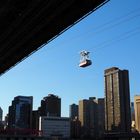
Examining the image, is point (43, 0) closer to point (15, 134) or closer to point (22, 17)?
point (22, 17)

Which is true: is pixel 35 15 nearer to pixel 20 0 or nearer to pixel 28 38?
pixel 20 0

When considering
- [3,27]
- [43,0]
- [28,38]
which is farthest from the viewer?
[28,38]

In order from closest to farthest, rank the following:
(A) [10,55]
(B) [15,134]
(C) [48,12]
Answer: (C) [48,12], (A) [10,55], (B) [15,134]

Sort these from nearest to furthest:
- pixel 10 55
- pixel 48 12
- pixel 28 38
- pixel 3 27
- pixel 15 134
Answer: pixel 48 12 → pixel 3 27 → pixel 28 38 → pixel 10 55 → pixel 15 134

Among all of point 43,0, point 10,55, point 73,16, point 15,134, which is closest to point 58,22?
point 73,16

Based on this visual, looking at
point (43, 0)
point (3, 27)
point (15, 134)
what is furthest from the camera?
point (15, 134)

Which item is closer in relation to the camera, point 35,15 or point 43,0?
point 43,0

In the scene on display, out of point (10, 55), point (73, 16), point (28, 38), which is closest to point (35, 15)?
point (73, 16)
